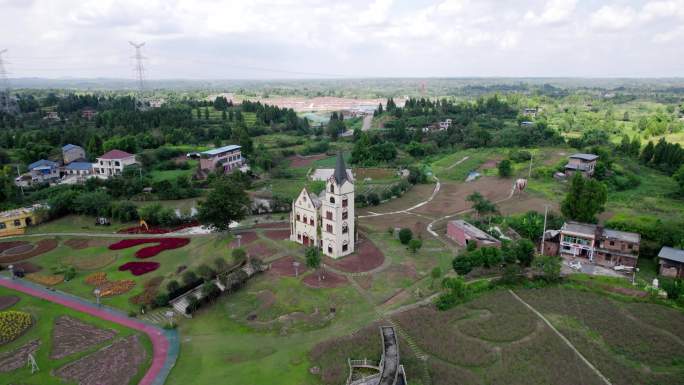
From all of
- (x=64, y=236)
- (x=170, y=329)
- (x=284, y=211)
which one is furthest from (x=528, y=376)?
(x=64, y=236)

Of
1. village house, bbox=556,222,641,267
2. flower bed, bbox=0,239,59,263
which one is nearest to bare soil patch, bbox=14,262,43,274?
flower bed, bbox=0,239,59,263

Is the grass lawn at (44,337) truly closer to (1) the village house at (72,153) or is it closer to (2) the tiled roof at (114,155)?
(2) the tiled roof at (114,155)

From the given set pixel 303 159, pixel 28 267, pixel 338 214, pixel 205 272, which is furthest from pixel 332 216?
pixel 303 159

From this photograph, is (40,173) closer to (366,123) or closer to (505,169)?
(505,169)

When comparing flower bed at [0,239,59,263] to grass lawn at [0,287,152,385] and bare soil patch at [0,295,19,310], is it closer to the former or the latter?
grass lawn at [0,287,152,385]

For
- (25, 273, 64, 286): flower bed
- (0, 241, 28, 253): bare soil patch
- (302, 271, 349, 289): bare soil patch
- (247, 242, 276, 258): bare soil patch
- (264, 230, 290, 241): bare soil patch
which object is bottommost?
(25, 273, 64, 286): flower bed

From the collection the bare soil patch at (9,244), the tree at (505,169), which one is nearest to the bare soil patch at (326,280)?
the bare soil patch at (9,244)
